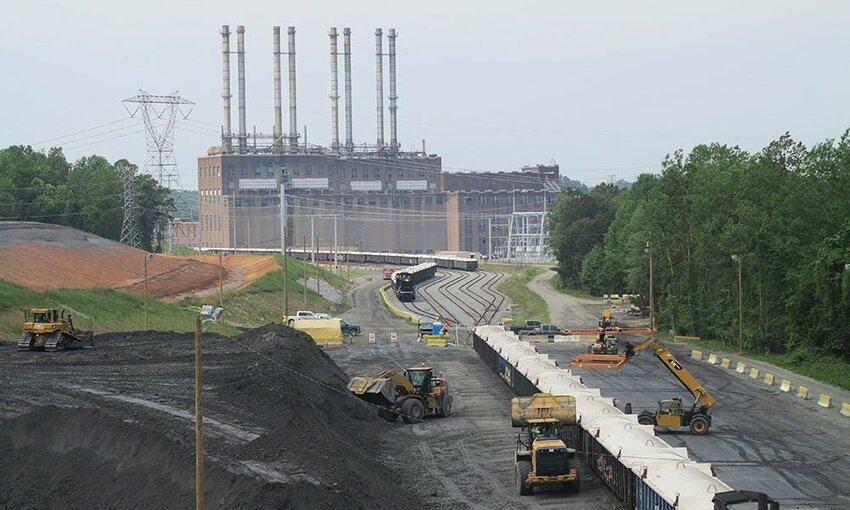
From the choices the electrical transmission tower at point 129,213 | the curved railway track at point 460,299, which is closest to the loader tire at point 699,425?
the curved railway track at point 460,299

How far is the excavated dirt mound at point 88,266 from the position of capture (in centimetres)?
9256

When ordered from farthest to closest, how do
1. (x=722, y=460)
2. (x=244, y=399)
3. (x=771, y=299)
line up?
1. (x=771, y=299)
2. (x=244, y=399)
3. (x=722, y=460)

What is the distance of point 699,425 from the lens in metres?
43.5

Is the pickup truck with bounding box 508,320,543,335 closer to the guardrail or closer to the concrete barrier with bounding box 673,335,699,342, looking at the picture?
the concrete barrier with bounding box 673,335,699,342

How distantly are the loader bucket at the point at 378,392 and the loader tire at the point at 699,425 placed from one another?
1223 cm

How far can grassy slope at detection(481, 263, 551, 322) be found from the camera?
110 meters

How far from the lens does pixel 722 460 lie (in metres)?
38.7

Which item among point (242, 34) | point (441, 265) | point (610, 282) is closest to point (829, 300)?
point (610, 282)

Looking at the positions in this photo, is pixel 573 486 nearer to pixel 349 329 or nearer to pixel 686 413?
pixel 686 413

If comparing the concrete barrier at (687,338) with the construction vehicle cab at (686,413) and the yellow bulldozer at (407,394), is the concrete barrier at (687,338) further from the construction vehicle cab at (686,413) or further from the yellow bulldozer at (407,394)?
the construction vehicle cab at (686,413)

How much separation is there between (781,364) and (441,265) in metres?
113

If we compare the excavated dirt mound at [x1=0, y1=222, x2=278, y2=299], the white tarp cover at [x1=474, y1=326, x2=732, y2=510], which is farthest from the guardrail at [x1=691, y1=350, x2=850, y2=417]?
the excavated dirt mound at [x1=0, y1=222, x2=278, y2=299]

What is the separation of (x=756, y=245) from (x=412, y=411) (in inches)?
1413

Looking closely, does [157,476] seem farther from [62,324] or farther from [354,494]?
[62,324]
